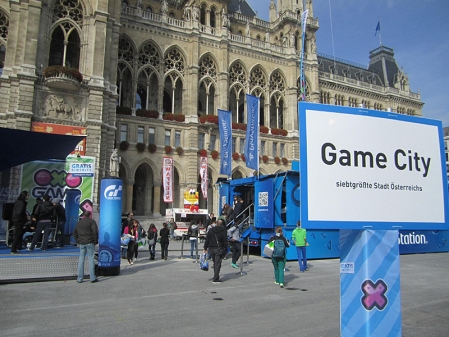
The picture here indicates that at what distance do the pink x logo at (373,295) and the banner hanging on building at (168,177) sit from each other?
27732 mm

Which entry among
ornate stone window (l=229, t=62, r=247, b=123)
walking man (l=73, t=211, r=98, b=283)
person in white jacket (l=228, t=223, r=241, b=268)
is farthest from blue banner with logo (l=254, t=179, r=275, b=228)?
ornate stone window (l=229, t=62, r=247, b=123)

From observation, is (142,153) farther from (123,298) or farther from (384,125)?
(384,125)

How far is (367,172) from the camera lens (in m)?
3.37

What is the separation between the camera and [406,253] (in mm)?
16922

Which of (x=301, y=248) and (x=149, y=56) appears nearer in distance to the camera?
(x=301, y=248)

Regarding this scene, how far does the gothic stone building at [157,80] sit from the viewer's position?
2597cm

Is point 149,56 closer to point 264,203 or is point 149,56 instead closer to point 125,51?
point 125,51

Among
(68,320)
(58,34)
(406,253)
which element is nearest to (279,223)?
(406,253)

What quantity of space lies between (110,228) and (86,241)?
49.9 inches

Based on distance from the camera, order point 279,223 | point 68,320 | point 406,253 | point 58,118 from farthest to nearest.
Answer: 1. point 58,118
2. point 406,253
3. point 279,223
4. point 68,320

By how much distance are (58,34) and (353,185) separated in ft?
107

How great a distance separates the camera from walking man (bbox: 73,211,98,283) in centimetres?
958

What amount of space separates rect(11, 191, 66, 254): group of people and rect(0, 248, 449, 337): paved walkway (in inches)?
76.9

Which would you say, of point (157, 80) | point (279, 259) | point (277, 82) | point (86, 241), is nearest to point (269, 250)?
point (279, 259)
